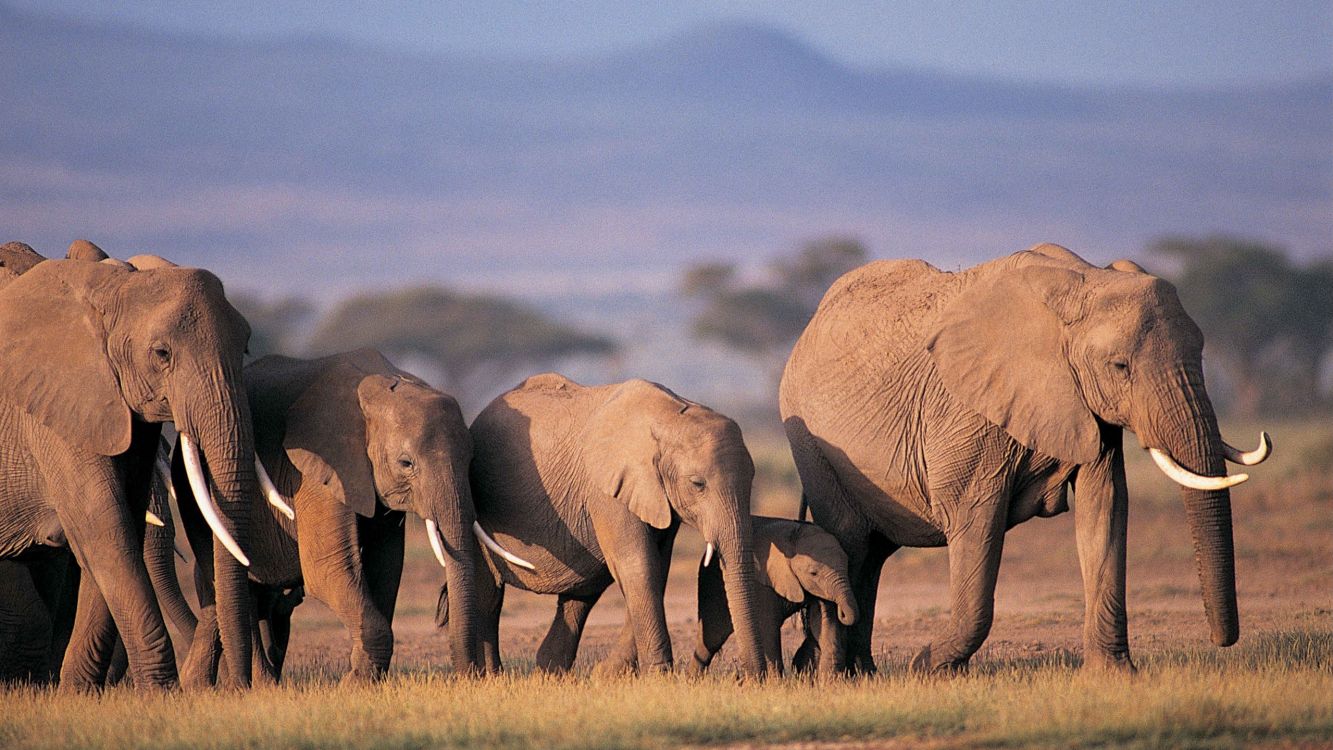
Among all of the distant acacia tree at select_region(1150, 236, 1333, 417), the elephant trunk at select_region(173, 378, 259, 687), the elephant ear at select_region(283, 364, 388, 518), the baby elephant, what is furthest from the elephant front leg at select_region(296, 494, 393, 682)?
the distant acacia tree at select_region(1150, 236, 1333, 417)

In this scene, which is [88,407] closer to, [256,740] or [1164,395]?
[256,740]

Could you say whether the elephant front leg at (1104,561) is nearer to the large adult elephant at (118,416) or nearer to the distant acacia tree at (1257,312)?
the large adult elephant at (118,416)

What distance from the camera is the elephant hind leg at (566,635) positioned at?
1127 cm

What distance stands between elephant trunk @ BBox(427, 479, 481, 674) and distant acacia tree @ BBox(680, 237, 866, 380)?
44.9 meters

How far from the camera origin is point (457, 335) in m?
55.3

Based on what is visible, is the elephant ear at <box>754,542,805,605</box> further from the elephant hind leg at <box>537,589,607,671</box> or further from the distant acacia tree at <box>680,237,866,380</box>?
the distant acacia tree at <box>680,237,866,380</box>

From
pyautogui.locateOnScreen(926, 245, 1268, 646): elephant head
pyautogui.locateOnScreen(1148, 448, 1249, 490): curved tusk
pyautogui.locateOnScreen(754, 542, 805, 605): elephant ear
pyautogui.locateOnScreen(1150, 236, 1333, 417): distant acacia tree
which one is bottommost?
pyautogui.locateOnScreen(754, 542, 805, 605): elephant ear

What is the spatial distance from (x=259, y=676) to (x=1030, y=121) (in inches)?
6569

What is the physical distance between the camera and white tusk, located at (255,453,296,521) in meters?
9.79

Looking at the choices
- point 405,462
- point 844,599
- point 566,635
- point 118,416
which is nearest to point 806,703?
point 844,599

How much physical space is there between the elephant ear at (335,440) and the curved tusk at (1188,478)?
4275mm

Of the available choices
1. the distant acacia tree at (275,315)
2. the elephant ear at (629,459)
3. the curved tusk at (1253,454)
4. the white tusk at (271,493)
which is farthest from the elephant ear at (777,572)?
the distant acacia tree at (275,315)

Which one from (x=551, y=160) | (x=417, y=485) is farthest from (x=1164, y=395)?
(x=551, y=160)

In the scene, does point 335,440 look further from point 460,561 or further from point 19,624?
point 19,624
